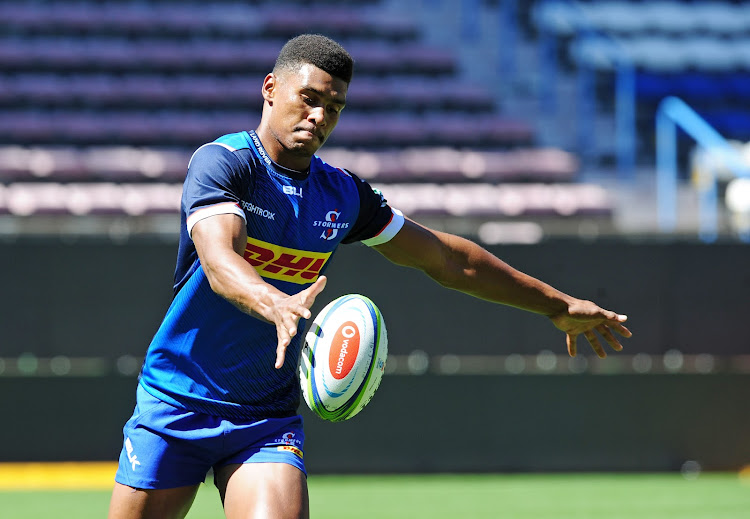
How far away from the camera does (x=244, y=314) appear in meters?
3.44

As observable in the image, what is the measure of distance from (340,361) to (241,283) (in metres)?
0.63

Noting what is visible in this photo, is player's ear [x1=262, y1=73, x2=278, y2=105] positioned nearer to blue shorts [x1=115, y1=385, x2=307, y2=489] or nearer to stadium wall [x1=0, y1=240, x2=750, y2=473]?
blue shorts [x1=115, y1=385, x2=307, y2=489]

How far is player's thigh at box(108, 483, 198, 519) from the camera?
338 centimetres

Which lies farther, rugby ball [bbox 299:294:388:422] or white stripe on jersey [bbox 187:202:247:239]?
rugby ball [bbox 299:294:388:422]

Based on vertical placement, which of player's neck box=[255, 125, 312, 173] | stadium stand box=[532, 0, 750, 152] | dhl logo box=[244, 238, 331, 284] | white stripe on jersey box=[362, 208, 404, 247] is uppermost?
stadium stand box=[532, 0, 750, 152]

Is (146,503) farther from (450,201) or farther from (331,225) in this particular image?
(450,201)

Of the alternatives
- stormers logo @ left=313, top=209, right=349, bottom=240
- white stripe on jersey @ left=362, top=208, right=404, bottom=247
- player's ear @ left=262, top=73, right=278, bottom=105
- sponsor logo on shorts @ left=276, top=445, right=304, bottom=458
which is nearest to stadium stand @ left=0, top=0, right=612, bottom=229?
white stripe on jersey @ left=362, top=208, right=404, bottom=247

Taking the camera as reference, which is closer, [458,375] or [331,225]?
[331,225]

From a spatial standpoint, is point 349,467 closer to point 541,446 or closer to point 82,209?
point 541,446

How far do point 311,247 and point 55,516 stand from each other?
14.9 ft

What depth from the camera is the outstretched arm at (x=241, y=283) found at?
2730 millimetres

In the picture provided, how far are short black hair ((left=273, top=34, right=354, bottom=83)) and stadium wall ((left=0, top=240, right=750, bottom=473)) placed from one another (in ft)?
18.0

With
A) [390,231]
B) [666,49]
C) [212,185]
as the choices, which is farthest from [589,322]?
[666,49]

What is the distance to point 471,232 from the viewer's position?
383 inches
